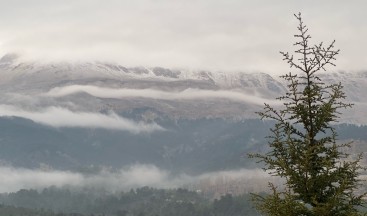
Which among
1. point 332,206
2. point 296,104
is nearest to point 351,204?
point 332,206

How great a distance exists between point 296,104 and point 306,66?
2511 millimetres

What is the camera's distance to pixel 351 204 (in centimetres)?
3631

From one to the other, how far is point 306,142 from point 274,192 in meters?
4.22

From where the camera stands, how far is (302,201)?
37.6 metres

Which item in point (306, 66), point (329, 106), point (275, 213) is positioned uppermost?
point (306, 66)

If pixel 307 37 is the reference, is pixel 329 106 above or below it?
below

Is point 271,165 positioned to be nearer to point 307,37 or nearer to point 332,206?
point 332,206

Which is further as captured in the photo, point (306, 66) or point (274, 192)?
point (306, 66)

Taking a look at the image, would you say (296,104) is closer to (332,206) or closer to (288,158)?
(288,158)

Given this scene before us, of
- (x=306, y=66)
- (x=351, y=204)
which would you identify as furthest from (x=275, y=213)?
(x=306, y=66)

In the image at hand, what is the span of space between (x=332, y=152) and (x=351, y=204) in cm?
332

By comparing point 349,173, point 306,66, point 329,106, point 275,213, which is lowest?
point 275,213

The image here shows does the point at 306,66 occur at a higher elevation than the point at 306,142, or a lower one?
higher

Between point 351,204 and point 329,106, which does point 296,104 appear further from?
point 351,204
